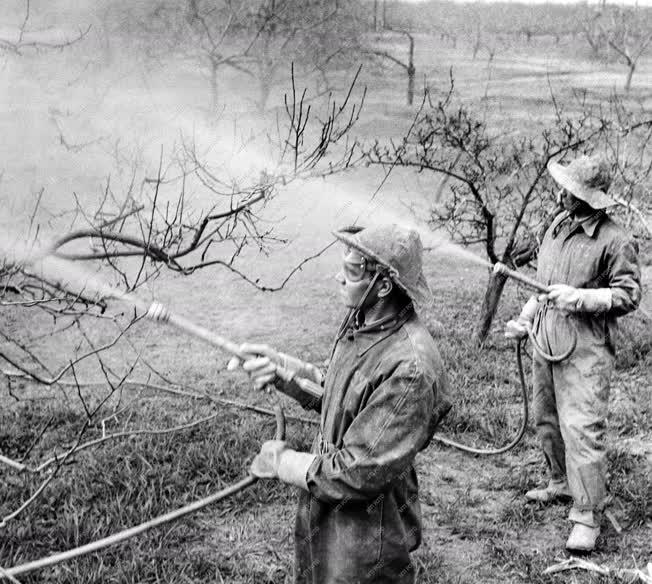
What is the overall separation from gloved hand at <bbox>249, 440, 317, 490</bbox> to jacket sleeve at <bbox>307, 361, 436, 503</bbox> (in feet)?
0.29

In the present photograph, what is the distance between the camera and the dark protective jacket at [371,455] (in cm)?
230

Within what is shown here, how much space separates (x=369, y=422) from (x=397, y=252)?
526 millimetres

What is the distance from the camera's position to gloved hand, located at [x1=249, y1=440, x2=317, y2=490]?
7.89ft

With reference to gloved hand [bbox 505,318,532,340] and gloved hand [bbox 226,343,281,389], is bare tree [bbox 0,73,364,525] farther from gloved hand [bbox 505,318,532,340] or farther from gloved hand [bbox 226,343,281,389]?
gloved hand [bbox 505,318,532,340]

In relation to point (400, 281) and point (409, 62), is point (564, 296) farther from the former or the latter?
point (409, 62)

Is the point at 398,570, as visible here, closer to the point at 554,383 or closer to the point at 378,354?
the point at 378,354

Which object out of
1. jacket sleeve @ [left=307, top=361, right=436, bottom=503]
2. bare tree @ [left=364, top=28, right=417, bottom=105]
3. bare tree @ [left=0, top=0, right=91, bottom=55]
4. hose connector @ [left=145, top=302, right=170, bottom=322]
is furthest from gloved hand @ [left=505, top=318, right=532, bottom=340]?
bare tree @ [left=364, top=28, right=417, bottom=105]

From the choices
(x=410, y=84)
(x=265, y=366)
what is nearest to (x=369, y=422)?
(x=265, y=366)

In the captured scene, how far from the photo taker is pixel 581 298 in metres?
3.67

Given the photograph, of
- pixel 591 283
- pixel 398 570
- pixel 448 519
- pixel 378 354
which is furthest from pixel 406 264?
pixel 448 519

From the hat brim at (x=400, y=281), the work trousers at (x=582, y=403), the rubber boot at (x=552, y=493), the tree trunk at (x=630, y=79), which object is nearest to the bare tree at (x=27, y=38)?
the hat brim at (x=400, y=281)

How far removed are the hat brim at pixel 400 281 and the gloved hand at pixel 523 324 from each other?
1733 mm

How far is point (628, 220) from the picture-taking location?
23.7 ft

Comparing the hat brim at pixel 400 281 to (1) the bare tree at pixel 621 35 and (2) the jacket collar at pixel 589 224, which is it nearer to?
(2) the jacket collar at pixel 589 224
